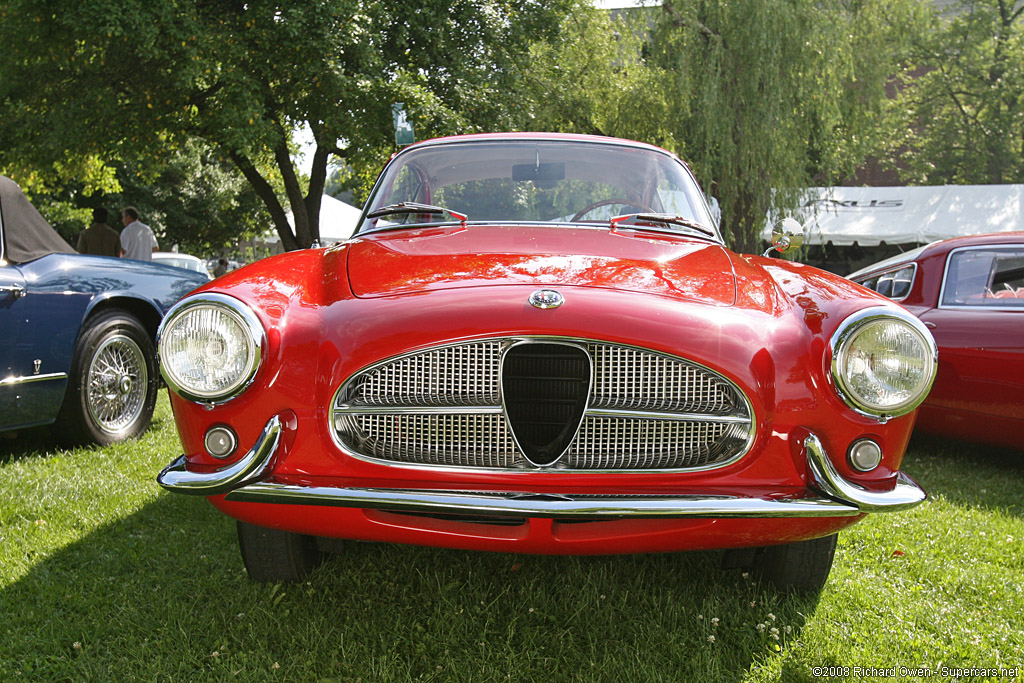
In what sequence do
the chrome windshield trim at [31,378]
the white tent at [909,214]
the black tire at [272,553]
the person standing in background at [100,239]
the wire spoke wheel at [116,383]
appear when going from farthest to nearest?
the white tent at [909,214], the person standing in background at [100,239], the wire spoke wheel at [116,383], the chrome windshield trim at [31,378], the black tire at [272,553]

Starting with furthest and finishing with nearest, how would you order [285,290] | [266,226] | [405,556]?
1. [266,226]
2. [405,556]
3. [285,290]

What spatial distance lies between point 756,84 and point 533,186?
12228 mm

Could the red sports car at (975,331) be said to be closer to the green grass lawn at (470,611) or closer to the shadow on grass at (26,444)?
the green grass lawn at (470,611)

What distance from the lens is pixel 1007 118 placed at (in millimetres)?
25250

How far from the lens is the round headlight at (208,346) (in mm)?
2154

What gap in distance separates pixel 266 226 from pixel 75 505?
31.0 meters

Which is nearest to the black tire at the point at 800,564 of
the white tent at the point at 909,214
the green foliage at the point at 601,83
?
the green foliage at the point at 601,83

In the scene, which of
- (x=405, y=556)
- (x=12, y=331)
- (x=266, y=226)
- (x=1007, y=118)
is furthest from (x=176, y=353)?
(x=266, y=226)

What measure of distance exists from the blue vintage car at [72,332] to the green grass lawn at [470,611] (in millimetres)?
884

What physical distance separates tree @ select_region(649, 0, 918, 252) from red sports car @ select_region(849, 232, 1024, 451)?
10.1m

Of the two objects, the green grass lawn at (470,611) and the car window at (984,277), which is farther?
the car window at (984,277)

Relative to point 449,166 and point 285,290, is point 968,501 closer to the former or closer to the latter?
point 449,166

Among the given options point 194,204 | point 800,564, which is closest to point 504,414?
point 800,564

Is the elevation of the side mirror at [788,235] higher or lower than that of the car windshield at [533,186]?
lower
